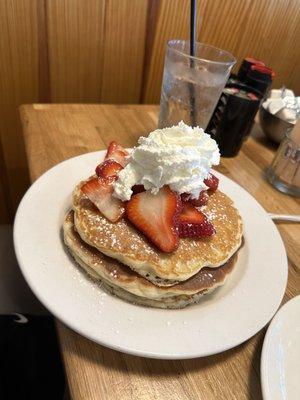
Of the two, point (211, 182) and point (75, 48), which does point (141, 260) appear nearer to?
point (211, 182)

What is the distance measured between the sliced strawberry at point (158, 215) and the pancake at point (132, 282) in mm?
83

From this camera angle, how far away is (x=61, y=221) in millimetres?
772

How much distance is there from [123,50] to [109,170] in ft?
3.46

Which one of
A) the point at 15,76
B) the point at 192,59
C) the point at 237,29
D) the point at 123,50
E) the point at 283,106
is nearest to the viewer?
the point at 192,59

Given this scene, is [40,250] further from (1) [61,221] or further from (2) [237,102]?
(2) [237,102]

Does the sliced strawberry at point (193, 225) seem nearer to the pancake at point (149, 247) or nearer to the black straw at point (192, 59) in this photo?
the pancake at point (149, 247)

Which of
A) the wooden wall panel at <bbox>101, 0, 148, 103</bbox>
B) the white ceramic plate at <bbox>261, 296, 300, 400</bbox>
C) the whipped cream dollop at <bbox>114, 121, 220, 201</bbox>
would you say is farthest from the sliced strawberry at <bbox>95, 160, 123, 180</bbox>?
the wooden wall panel at <bbox>101, 0, 148, 103</bbox>

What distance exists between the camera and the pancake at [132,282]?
2.14 feet

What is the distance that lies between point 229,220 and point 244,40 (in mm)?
1407

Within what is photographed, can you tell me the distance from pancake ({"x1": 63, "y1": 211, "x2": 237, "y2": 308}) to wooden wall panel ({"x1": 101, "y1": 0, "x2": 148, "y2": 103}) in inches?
45.2

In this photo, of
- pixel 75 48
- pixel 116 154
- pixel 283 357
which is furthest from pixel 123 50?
pixel 283 357

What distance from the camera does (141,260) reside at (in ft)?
2.19

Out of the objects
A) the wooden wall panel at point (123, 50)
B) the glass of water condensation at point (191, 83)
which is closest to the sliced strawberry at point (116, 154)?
the glass of water condensation at point (191, 83)

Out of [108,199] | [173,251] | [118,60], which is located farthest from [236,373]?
[118,60]
